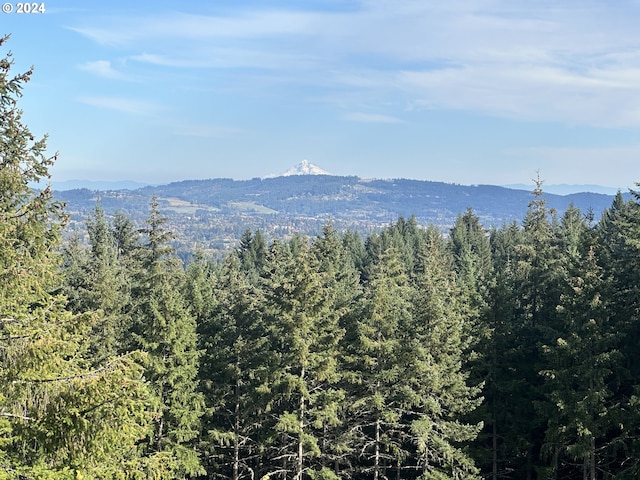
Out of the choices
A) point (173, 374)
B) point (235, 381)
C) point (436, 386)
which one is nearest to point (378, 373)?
point (436, 386)

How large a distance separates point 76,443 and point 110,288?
69.1 feet

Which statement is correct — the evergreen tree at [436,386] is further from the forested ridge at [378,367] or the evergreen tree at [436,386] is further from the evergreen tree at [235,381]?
the evergreen tree at [235,381]

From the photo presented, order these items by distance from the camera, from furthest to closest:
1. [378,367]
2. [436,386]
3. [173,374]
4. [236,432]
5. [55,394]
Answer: [236,432] → [378,367] → [173,374] → [436,386] → [55,394]

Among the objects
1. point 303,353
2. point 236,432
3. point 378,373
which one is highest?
point 303,353

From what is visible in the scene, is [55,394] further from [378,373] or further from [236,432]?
[236,432]

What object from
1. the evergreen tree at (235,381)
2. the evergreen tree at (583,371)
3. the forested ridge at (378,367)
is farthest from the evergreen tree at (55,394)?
the evergreen tree at (583,371)

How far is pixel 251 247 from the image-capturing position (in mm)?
90625

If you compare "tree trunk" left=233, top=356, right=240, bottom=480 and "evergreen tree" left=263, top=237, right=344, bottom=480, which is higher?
"evergreen tree" left=263, top=237, right=344, bottom=480

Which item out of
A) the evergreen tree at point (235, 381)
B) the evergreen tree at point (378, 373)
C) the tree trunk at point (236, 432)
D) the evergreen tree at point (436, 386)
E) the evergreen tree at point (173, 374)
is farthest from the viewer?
the tree trunk at point (236, 432)

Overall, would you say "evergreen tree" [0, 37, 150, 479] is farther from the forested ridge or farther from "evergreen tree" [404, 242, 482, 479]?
"evergreen tree" [404, 242, 482, 479]

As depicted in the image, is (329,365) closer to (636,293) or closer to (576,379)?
(576,379)

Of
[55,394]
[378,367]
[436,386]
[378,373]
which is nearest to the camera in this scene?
[55,394]

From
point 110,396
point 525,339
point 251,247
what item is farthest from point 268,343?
point 251,247

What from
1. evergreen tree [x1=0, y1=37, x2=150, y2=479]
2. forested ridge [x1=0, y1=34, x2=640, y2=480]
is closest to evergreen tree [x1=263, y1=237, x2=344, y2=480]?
forested ridge [x1=0, y1=34, x2=640, y2=480]
